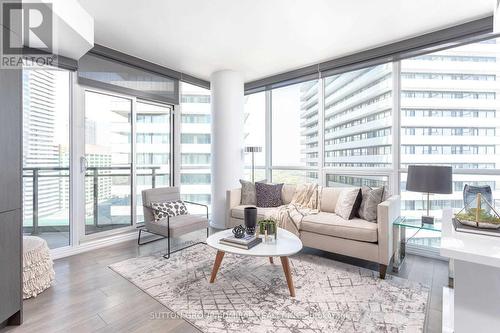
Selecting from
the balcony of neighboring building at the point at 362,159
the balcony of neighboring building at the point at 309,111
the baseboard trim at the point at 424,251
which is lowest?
the baseboard trim at the point at 424,251

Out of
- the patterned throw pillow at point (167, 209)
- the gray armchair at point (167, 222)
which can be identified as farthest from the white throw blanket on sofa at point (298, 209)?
the patterned throw pillow at point (167, 209)

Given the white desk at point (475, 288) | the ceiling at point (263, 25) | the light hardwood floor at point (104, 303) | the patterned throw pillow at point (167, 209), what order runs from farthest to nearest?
the patterned throw pillow at point (167, 209), the ceiling at point (263, 25), the light hardwood floor at point (104, 303), the white desk at point (475, 288)

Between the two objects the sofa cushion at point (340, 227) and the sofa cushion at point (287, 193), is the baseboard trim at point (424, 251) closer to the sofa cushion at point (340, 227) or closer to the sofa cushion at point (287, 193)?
the sofa cushion at point (340, 227)

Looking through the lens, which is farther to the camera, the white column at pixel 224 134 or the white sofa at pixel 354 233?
the white column at pixel 224 134

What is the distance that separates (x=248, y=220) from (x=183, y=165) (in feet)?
8.37

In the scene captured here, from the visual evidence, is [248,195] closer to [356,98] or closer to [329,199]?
[329,199]

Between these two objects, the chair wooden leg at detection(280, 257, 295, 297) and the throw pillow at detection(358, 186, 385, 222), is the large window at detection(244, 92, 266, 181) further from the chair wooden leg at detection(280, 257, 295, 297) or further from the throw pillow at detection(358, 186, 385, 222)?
the chair wooden leg at detection(280, 257, 295, 297)

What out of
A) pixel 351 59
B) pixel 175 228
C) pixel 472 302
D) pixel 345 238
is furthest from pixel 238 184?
pixel 472 302

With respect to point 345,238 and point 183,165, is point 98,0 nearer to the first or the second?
point 183,165

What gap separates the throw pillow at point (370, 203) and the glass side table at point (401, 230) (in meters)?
0.24

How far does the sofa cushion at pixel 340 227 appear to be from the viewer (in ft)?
8.36

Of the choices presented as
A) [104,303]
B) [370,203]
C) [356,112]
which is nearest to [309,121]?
[356,112]

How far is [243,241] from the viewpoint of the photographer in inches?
88.0

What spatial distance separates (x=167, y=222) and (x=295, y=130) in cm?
273
